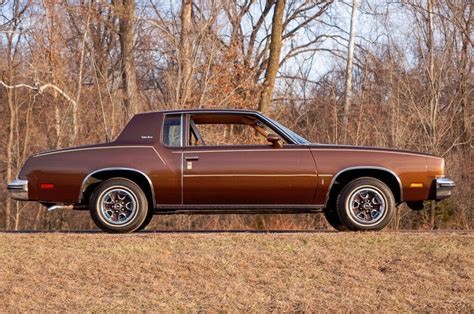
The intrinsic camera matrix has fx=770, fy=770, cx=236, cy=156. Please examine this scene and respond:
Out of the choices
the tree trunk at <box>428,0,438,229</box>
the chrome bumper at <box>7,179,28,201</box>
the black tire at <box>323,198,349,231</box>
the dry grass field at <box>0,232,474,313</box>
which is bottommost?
the dry grass field at <box>0,232,474,313</box>

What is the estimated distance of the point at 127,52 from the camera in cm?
2544

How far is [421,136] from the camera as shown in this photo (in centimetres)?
2055

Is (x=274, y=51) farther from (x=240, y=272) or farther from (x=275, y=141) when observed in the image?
(x=240, y=272)

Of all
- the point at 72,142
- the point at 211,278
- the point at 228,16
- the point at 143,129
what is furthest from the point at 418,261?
the point at 228,16

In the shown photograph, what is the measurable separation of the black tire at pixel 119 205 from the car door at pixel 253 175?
618mm

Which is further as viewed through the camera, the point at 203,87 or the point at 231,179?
the point at 203,87

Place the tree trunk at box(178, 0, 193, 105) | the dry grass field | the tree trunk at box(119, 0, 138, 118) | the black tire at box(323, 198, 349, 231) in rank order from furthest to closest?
the tree trunk at box(119, 0, 138, 118) < the tree trunk at box(178, 0, 193, 105) < the black tire at box(323, 198, 349, 231) < the dry grass field

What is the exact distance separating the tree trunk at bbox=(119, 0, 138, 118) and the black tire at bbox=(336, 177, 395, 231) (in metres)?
15.4

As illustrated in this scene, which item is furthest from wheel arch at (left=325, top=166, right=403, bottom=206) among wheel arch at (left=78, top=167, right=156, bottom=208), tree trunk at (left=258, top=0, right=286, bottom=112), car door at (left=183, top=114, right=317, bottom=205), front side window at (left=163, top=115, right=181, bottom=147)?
tree trunk at (left=258, top=0, right=286, bottom=112)

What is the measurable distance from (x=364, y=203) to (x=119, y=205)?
3051 mm

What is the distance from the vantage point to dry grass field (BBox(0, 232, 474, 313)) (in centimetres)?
706

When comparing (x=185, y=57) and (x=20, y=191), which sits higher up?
(x=185, y=57)

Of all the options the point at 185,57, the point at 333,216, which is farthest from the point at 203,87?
the point at 333,216

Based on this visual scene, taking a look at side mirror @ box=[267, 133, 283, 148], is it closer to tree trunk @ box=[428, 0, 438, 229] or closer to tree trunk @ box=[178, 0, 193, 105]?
tree trunk @ box=[178, 0, 193, 105]
